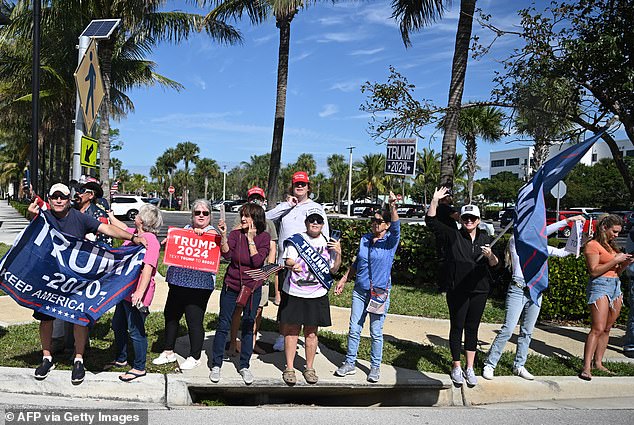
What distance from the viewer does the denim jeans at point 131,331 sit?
16.7ft

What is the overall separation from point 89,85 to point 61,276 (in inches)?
120

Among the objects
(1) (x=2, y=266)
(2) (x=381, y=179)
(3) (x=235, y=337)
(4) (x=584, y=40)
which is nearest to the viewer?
(1) (x=2, y=266)

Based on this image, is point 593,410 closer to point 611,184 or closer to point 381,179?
point 611,184

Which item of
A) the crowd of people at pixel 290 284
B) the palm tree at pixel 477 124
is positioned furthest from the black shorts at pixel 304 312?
the palm tree at pixel 477 124

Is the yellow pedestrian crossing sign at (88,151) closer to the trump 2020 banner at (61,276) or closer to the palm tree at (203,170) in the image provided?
the trump 2020 banner at (61,276)

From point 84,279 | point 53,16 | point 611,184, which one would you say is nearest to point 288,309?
point 84,279

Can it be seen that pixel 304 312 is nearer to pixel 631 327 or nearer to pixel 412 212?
pixel 631 327

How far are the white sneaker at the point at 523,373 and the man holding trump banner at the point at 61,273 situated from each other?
4.14 meters

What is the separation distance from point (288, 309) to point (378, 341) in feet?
3.19

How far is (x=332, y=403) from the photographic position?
5.66 meters

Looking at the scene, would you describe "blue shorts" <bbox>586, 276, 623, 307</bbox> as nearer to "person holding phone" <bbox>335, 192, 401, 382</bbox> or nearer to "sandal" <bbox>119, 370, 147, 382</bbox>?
"person holding phone" <bbox>335, 192, 401, 382</bbox>

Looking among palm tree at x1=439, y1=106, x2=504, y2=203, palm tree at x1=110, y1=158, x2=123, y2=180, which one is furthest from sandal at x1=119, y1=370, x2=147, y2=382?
palm tree at x1=110, y1=158, x2=123, y2=180

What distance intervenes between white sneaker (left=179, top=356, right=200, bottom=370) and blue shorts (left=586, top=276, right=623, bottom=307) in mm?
4417

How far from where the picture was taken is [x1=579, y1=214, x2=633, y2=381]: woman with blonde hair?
5898 mm
